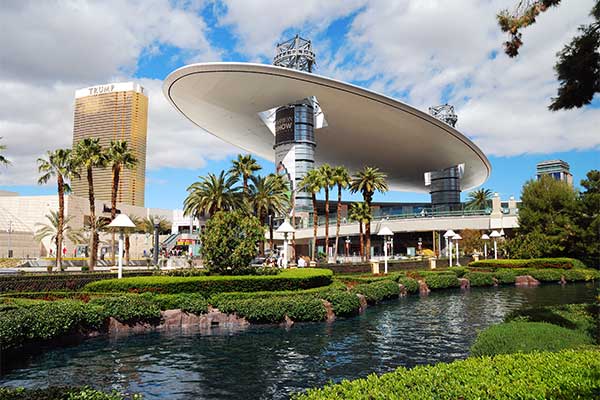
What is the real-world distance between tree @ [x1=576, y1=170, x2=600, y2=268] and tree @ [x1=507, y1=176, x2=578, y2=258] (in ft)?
2.32

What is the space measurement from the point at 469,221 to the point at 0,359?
205 ft

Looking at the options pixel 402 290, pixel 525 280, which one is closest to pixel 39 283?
pixel 402 290

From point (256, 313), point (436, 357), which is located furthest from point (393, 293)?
point (436, 357)

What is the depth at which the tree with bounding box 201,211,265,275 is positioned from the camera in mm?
23141

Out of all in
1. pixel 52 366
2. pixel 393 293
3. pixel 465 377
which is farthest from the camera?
pixel 393 293

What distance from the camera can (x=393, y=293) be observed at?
Result: 1082 inches

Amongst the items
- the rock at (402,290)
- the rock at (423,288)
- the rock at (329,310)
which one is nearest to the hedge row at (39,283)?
the rock at (329,310)

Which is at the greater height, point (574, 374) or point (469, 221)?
point (469, 221)

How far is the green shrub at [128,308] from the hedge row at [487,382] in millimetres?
12070

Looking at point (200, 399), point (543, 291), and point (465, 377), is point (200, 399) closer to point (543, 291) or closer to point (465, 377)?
point (465, 377)

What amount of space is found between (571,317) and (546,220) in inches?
1388

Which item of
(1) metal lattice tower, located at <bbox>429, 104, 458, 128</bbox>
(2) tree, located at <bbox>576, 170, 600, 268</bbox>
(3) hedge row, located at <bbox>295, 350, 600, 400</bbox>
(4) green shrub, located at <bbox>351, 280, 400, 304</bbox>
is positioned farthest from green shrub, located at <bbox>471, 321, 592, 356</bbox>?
(1) metal lattice tower, located at <bbox>429, 104, 458, 128</bbox>

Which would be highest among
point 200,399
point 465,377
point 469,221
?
point 469,221

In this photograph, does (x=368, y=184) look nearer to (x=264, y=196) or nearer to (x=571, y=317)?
(x=264, y=196)
